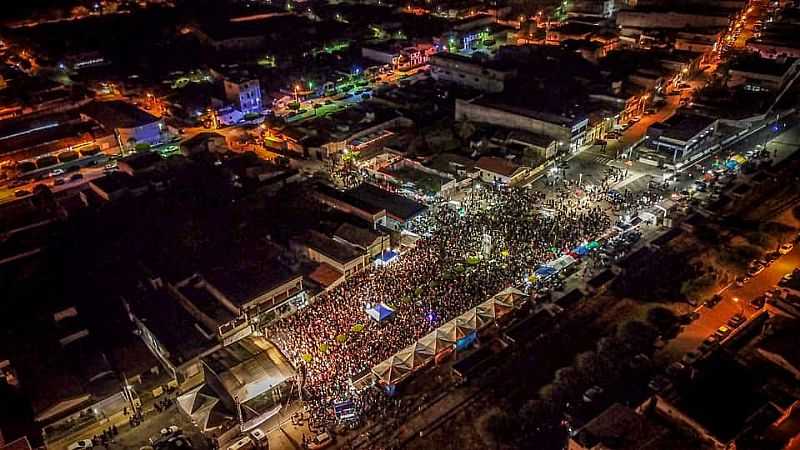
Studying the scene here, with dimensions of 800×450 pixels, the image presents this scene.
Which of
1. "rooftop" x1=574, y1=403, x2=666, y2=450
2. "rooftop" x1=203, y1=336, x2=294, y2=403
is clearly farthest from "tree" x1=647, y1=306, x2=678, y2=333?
"rooftop" x1=203, y1=336, x2=294, y2=403

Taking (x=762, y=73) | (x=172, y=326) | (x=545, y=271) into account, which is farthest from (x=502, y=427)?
(x=762, y=73)

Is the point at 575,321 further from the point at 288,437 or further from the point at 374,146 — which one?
the point at 374,146

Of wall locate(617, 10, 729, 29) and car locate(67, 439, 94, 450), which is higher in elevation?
wall locate(617, 10, 729, 29)

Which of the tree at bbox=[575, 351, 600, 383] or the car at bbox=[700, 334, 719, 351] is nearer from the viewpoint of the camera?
the tree at bbox=[575, 351, 600, 383]

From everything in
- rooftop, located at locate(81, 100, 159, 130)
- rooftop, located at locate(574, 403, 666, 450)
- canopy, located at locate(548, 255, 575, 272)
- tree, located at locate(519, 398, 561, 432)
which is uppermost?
rooftop, located at locate(81, 100, 159, 130)

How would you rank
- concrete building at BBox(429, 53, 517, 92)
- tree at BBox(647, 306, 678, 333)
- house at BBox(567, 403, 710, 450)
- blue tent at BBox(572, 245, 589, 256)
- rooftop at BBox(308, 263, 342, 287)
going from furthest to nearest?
concrete building at BBox(429, 53, 517, 92), blue tent at BBox(572, 245, 589, 256), rooftop at BBox(308, 263, 342, 287), tree at BBox(647, 306, 678, 333), house at BBox(567, 403, 710, 450)

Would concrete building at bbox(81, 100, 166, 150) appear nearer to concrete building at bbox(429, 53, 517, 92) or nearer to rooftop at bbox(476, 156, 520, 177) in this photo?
concrete building at bbox(429, 53, 517, 92)

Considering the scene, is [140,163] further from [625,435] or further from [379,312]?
[625,435]
